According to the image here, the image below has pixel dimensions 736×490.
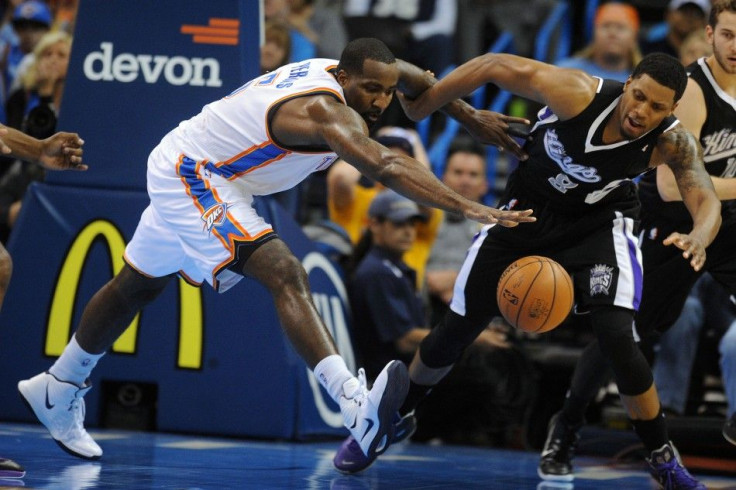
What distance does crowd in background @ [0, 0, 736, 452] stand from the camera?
25.4 ft

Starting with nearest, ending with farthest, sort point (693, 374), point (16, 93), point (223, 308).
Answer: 1. point (223, 308)
2. point (693, 374)
3. point (16, 93)

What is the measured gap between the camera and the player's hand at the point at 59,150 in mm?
5582

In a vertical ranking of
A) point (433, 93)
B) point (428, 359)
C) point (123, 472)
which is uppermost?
point (433, 93)

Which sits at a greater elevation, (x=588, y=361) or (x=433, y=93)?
(x=433, y=93)

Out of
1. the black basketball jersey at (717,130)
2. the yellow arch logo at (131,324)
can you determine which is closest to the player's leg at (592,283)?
the black basketball jersey at (717,130)

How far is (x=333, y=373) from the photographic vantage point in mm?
4738

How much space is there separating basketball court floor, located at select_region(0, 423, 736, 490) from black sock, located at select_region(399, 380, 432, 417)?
312 millimetres

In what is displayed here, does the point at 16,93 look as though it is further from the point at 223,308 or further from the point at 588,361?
the point at 588,361

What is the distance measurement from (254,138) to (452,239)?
11.8 ft

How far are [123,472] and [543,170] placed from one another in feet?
8.02

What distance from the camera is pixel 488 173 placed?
35.2ft

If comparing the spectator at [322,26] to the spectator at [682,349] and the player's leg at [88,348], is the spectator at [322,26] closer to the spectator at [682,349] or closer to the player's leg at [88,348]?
the spectator at [682,349]

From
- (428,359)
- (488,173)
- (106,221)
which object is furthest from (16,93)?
(428,359)

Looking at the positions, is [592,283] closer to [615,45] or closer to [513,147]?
[513,147]
